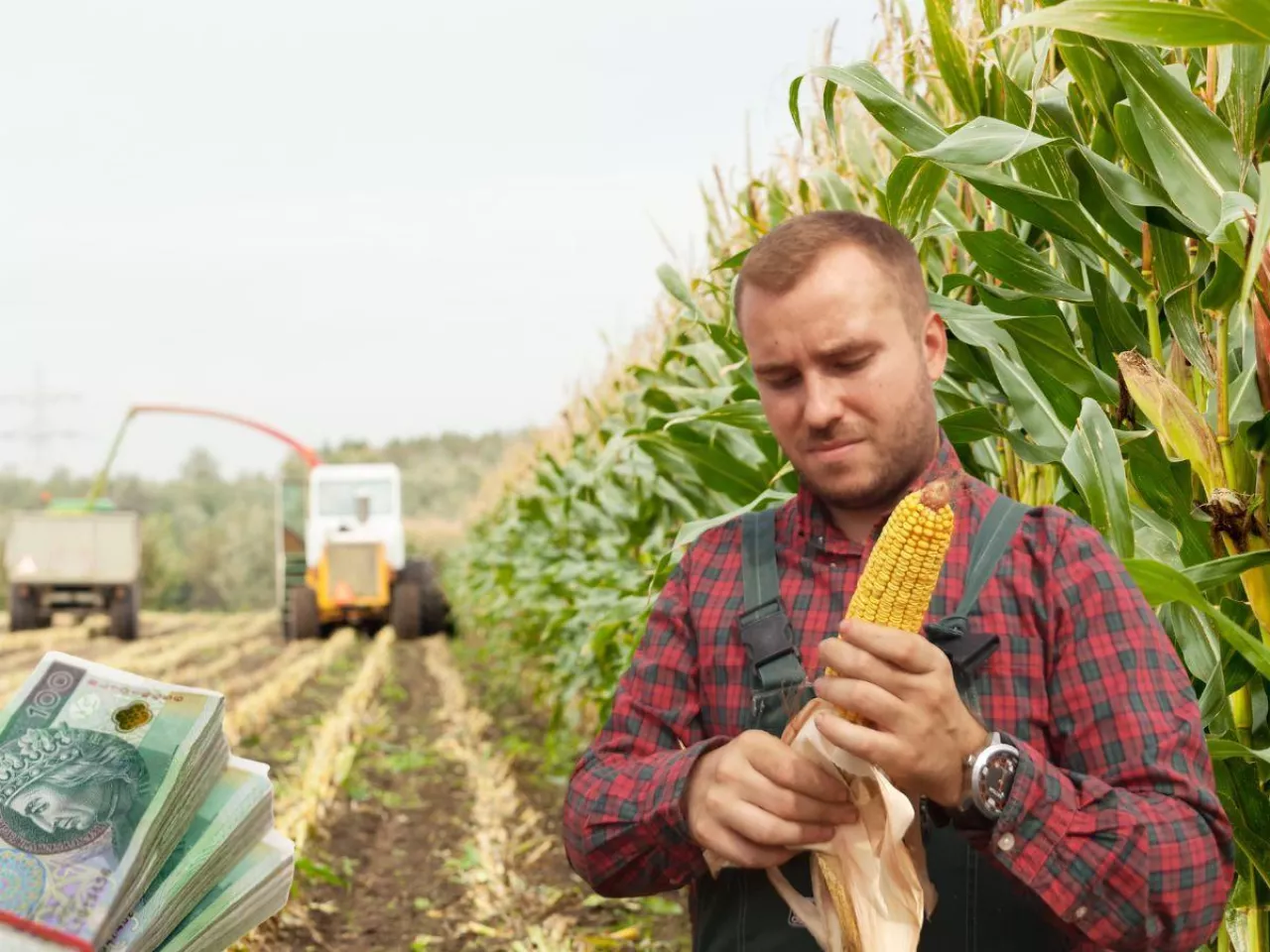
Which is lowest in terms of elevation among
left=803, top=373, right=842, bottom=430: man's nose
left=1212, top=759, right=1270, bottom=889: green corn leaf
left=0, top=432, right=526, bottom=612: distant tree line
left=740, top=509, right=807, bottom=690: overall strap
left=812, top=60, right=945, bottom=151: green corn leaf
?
left=0, top=432, right=526, bottom=612: distant tree line

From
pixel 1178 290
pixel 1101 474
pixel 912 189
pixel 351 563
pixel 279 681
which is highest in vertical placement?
pixel 912 189

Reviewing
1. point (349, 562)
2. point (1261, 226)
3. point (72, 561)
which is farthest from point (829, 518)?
point (72, 561)

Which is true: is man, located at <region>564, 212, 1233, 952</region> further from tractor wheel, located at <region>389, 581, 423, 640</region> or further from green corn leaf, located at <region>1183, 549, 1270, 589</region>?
tractor wheel, located at <region>389, 581, 423, 640</region>

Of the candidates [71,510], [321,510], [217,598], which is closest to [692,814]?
[321,510]

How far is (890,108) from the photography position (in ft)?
6.03

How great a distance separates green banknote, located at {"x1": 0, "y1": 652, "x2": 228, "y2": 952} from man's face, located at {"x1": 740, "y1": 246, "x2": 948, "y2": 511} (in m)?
0.66

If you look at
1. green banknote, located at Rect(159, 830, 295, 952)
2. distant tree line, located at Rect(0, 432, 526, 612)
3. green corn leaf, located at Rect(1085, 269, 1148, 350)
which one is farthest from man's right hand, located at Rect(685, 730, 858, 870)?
distant tree line, located at Rect(0, 432, 526, 612)

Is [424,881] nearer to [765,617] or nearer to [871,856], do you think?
[765,617]

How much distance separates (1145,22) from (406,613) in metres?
14.7

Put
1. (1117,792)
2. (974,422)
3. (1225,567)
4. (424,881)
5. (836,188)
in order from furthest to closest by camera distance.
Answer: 1. (424,881)
2. (836,188)
3. (974,422)
4. (1225,567)
5. (1117,792)

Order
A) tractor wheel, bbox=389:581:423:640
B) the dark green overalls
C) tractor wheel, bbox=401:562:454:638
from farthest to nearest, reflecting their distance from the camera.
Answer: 1. tractor wheel, bbox=401:562:454:638
2. tractor wheel, bbox=389:581:423:640
3. the dark green overalls

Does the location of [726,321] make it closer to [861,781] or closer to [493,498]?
[861,781]

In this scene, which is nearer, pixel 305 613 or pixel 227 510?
pixel 305 613

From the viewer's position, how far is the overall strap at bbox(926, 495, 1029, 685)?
1.25 metres
